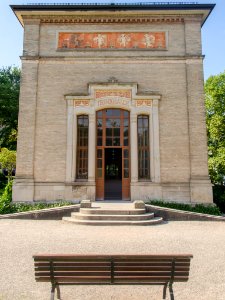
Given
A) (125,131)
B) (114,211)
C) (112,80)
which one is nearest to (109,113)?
(125,131)

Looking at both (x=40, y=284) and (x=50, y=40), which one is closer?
Result: (x=40, y=284)

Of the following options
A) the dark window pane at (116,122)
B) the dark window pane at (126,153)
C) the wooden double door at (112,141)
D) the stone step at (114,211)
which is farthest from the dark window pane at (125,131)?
the stone step at (114,211)

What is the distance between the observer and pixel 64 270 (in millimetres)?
3816

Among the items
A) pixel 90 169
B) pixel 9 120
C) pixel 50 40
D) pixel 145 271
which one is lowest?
pixel 145 271

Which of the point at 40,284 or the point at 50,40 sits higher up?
the point at 50,40

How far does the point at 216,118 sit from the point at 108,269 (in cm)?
2095

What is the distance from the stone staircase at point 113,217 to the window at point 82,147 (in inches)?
139

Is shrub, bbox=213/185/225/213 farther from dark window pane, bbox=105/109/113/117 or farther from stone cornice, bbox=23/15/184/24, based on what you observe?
stone cornice, bbox=23/15/184/24

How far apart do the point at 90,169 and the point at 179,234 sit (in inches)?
272

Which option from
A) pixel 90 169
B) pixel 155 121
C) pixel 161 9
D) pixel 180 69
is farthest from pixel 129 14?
pixel 90 169

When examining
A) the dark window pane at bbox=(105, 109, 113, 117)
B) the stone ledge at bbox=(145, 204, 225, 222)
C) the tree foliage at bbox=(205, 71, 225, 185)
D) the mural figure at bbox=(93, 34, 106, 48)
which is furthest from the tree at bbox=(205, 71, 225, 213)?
the mural figure at bbox=(93, 34, 106, 48)

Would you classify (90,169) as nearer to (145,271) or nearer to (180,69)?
(180,69)

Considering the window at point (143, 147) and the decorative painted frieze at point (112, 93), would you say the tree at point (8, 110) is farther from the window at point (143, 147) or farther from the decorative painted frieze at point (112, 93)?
the window at point (143, 147)

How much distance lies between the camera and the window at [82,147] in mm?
15203
